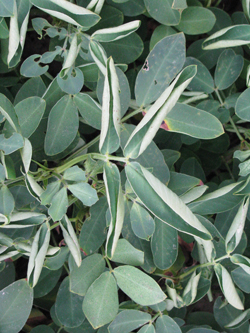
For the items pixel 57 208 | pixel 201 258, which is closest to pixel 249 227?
pixel 201 258

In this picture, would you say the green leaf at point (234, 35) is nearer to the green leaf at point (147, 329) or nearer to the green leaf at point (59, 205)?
the green leaf at point (59, 205)

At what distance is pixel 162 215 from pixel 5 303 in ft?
2.09

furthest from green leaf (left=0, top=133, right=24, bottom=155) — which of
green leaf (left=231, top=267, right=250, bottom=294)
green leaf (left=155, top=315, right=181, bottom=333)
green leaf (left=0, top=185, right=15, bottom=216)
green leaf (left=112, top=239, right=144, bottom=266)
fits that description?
green leaf (left=231, top=267, right=250, bottom=294)

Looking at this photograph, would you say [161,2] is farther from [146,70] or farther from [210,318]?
[210,318]

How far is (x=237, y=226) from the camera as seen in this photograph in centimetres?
98

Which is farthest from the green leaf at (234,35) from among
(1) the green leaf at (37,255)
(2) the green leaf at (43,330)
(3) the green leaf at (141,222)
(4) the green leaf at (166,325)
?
(2) the green leaf at (43,330)

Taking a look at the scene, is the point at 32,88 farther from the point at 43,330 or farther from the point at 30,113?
the point at 43,330

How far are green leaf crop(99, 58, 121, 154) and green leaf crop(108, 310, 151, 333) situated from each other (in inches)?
26.0

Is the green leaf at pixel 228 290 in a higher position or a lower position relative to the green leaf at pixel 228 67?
lower

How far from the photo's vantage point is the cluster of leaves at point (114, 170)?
787mm

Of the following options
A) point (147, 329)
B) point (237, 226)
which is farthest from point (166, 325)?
point (237, 226)

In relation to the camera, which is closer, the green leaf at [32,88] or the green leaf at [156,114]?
the green leaf at [156,114]

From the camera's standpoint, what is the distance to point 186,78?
0.76 m

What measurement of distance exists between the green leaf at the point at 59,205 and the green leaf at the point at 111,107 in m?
0.20
